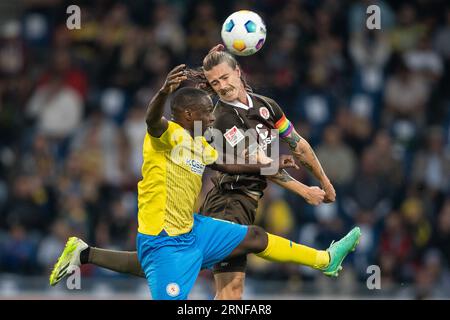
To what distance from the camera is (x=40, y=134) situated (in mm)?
13664

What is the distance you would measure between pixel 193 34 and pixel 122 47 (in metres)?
0.97

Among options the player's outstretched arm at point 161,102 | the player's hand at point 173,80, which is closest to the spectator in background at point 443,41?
the player's outstretched arm at point 161,102

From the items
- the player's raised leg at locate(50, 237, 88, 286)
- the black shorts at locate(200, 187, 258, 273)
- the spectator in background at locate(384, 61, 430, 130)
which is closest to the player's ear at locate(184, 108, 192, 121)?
the black shorts at locate(200, 187, 258, 273)

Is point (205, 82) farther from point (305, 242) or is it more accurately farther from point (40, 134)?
point (40, 134)

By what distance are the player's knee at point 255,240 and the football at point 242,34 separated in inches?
56.6

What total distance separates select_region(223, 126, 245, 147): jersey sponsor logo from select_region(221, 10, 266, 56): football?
26.2 inches

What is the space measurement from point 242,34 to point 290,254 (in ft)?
5.61

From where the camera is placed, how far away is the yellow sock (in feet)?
25.5

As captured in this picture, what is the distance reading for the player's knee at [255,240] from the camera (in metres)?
7.63

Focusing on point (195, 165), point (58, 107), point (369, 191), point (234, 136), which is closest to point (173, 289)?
point (195, 165)

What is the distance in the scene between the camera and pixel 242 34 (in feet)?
26.9

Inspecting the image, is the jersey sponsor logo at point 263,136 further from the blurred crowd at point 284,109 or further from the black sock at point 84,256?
the blurred crowd at point 284,109

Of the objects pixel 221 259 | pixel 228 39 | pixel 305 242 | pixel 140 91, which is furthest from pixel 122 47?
pixel 221 259

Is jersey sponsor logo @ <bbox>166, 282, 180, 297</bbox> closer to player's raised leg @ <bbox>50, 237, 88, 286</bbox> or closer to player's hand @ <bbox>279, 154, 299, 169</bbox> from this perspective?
player's raised leg @ <bbox>50, 237, 88, 286</bbox>
